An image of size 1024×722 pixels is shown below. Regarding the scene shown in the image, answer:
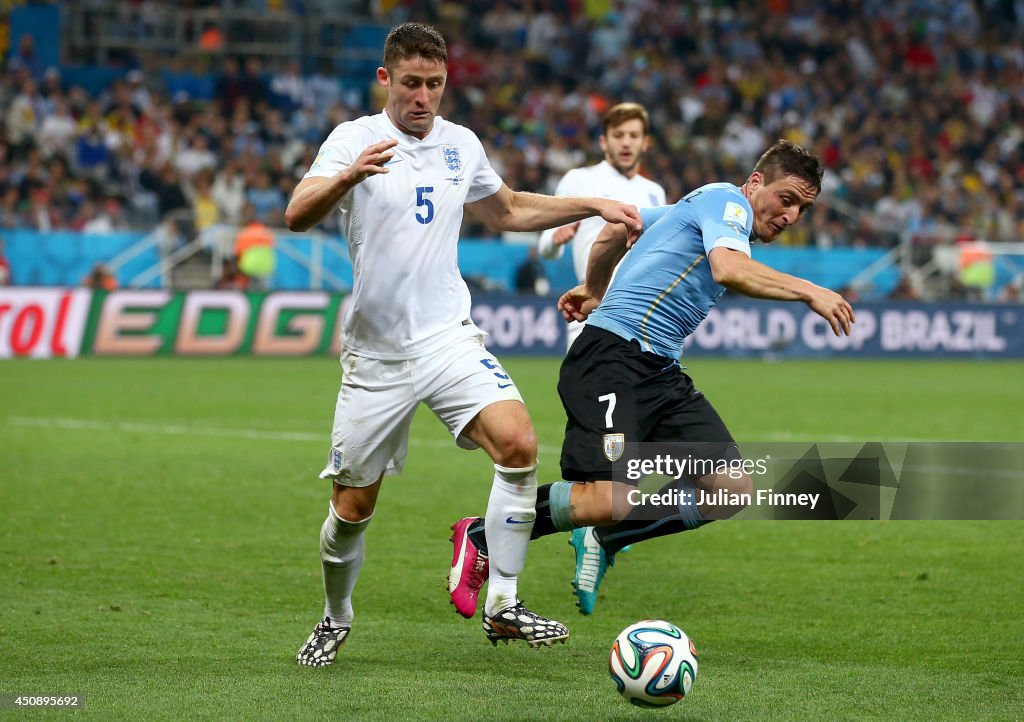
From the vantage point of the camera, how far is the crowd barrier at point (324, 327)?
20688 mm

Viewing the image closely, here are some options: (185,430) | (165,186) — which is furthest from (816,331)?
(185,430)

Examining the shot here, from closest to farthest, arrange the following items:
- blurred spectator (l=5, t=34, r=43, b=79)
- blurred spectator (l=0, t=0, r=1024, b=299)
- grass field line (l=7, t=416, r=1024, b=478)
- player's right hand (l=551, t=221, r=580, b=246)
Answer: player's right hand (l=551, t=221, r=580, b=246) → grass field line (l=7, t=416, r=1024, b=478) → blurred spectator (l=0, t=0, r=1024, b=299) → blurred spectator (l=5, t=34, r=43, b=79)

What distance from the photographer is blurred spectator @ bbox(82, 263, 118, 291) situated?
2095cm

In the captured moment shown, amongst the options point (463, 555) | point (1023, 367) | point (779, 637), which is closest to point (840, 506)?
point (779, 637)

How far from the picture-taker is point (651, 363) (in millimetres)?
6062

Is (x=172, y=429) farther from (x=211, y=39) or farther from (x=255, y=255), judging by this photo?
(x=211, y=39)

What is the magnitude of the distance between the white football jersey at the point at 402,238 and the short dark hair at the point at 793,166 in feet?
4.03

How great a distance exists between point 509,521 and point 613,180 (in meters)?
4.26

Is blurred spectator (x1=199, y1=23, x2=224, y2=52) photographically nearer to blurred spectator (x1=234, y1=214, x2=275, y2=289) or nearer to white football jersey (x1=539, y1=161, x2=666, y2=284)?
blurred spectator (x1=234, y1=214, x2=275, y2=289)

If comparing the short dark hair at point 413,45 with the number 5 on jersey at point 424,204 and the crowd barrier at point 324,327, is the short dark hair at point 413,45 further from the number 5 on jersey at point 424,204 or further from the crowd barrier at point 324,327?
the crowd barrier at point 324,327

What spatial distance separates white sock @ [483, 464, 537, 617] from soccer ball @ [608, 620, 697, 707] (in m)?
0.79

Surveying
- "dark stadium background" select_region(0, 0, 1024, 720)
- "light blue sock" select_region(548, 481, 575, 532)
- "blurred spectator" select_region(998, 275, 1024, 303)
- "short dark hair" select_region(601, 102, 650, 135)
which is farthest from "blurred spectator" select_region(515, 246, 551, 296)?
"light blue sock" select_region(548, 481, 575, 532)

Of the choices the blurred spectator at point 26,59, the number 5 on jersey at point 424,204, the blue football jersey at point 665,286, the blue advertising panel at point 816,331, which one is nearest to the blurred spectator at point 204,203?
the blurred spectator at point 26,59

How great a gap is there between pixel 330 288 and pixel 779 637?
17.2 meters
